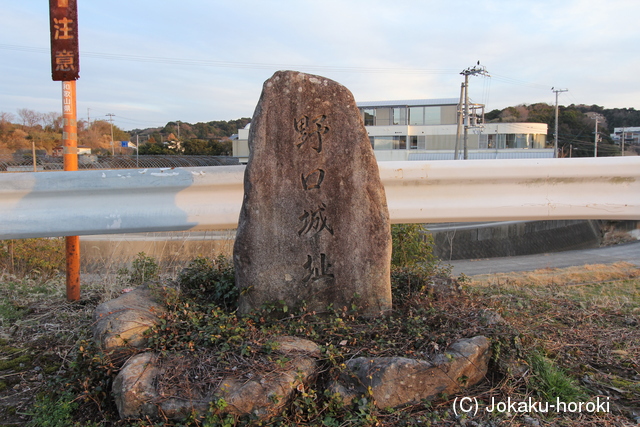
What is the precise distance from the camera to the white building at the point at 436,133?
3900cm

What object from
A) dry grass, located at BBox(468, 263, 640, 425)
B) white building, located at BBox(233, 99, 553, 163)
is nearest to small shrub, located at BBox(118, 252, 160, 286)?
dry grass, located at BBox(468, 263, 640, 425)

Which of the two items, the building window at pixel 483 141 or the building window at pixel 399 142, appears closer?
the building window at pixel 399 142

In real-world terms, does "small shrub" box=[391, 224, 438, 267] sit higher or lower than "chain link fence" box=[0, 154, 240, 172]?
lower

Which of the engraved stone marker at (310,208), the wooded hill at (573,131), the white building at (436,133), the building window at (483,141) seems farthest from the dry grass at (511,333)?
the wooded hill at (573,131)

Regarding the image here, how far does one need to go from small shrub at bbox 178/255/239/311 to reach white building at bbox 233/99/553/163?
3506 cm

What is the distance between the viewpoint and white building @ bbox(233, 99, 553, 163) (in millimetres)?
39000

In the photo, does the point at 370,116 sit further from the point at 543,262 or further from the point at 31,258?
the point at 31,258

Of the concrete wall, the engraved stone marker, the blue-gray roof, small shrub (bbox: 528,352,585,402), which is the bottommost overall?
the concrete wall

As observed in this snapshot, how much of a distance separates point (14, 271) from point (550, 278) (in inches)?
229

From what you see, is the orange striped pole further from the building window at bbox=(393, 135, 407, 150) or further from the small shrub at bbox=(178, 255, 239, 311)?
the building window at bbox=(393, 135, 407, 150)

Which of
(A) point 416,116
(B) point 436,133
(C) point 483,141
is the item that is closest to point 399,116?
(A) point 416,116

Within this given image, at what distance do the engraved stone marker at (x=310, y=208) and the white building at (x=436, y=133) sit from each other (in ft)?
116

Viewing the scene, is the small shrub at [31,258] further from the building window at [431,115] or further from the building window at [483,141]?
the building window at [483,141]

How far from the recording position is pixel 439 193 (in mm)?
4285
